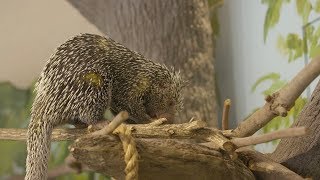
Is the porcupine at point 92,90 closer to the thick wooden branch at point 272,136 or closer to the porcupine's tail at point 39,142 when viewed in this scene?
the porcupine's tail at point 39,142

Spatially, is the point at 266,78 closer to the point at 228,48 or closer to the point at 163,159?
the point at 228,48

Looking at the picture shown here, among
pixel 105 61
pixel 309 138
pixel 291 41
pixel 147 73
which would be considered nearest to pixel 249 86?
pixel 291 41

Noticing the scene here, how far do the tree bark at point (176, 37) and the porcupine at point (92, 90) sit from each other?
0.45 metres

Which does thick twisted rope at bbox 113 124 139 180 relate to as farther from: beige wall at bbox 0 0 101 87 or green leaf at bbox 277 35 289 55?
beige wall at bbox 0 0 101 87

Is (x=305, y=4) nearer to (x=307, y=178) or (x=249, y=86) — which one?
(x=249, y=86)

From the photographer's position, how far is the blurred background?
144 centimetres

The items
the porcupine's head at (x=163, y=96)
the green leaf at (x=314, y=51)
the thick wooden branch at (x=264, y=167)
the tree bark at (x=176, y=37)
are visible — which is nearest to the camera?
the thick wooden branch at (x=264, y=167)

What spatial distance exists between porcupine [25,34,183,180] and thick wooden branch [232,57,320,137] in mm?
310

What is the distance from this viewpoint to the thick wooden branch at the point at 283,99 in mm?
636

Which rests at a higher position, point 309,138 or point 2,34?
point 2,34

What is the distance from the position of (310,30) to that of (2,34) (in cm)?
130

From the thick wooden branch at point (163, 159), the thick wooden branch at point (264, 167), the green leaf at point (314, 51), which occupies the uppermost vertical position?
the green leaf at point (314, 51)

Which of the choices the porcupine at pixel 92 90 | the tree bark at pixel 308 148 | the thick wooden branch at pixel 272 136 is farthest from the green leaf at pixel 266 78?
the thick wooden branch at pixel 272 136

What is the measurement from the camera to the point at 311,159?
2.59ft
